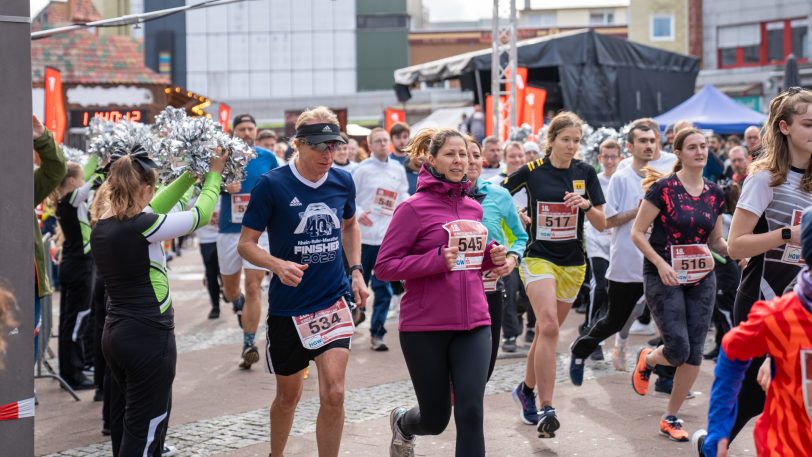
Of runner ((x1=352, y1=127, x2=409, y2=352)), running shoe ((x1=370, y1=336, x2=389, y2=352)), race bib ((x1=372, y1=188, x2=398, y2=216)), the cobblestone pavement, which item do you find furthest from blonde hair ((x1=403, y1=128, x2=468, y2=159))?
race bib ((x1=372, y1=188, x2=398, y2=216))

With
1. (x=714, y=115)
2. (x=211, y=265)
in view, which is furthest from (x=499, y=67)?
(x=211, y=265)

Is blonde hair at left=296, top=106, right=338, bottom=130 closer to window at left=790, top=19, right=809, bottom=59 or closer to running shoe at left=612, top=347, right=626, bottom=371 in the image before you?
running shoe at left=612, top=347, right=626, bottom=371

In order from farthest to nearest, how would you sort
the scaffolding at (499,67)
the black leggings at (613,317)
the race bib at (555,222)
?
the scaffolding at (499,67) → the black leggings at (613,317) → the race bib at (555,222)

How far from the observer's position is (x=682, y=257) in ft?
23.2

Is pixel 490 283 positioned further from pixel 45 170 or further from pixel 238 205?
pixel 238 205

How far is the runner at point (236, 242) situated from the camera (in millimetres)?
9797

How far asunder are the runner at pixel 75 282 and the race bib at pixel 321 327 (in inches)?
157

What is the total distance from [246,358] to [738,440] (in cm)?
456

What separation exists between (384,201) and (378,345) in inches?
71.0

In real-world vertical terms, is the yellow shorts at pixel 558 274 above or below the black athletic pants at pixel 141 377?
above

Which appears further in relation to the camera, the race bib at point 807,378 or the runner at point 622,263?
the runner at point 622,263

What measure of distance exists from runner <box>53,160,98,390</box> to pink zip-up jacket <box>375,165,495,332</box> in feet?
14.4

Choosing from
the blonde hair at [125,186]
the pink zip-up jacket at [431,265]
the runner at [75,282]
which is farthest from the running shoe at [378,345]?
the blonde hair at [125,186]

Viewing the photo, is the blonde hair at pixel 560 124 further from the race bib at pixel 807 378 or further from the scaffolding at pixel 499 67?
the scaffolding at pixel 499 67
